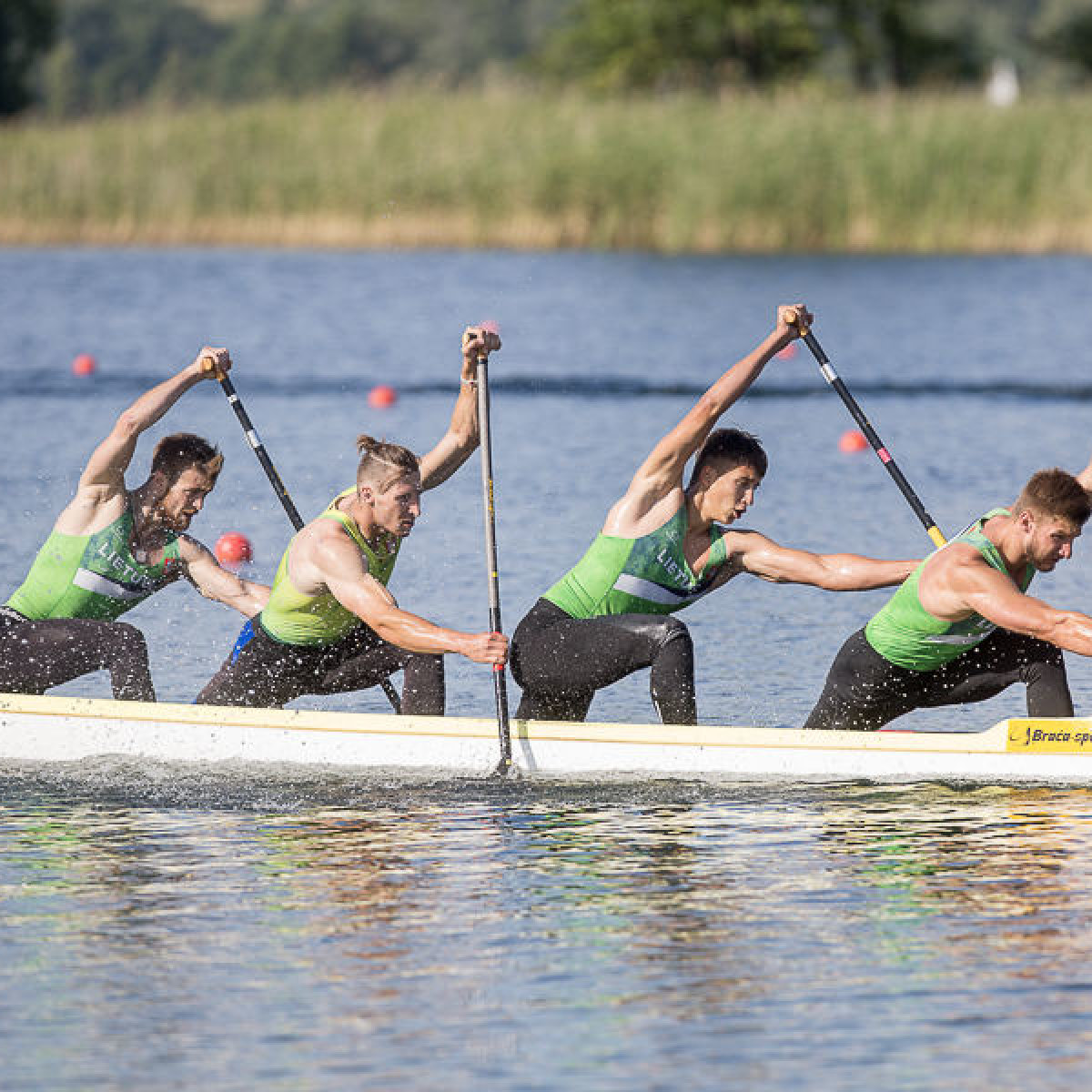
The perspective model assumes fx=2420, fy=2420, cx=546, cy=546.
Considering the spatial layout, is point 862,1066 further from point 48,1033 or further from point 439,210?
point 439,210

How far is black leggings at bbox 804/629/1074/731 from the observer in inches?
356

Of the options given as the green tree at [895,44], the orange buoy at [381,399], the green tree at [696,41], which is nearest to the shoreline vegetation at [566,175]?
the orange buoy at [381,399]

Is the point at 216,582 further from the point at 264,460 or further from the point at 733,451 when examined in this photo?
the point at 733,451

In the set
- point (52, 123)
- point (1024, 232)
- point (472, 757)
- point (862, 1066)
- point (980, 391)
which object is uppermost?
point (52, 123)

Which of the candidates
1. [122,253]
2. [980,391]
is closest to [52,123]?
[122,253]

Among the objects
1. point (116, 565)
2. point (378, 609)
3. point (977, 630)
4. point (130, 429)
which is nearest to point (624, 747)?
point (378, 609)

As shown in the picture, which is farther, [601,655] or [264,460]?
[264,460]

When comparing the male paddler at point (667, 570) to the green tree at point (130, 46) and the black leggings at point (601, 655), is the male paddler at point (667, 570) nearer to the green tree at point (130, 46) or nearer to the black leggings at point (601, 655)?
the black leggings at point (601, 655)

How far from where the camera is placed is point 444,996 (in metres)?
6.72

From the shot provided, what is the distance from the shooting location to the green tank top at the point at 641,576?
904cm

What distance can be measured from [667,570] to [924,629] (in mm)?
979

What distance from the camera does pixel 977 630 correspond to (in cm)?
887

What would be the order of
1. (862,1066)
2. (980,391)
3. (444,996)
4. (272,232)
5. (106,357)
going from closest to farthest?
(862,1066) < (444,996) < (980,391) < (106,357) < (272,232)

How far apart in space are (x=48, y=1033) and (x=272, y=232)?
1023 inches
